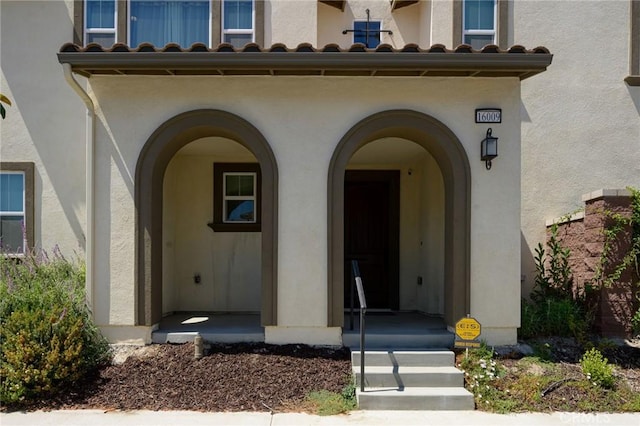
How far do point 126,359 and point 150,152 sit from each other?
8.82 ft

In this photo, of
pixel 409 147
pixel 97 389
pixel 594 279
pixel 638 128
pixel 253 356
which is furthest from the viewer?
pixel 638 128

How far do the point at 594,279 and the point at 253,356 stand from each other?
4.87 metres

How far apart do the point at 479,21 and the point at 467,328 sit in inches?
219

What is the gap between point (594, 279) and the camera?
21.7 feet

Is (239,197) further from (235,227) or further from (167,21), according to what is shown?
(167,21)

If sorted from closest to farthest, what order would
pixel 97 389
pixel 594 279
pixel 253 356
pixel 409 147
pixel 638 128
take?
pixel 97 389, pixel 253 356, pixel 594 279, pixel 409 147, pixel 638 128

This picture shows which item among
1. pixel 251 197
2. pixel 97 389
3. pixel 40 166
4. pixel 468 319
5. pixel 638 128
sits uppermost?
pixel 638 128

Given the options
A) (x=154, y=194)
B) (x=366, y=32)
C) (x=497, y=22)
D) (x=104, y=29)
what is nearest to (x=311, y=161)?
(x=154, y=194)

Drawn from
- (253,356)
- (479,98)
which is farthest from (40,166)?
(479,98)

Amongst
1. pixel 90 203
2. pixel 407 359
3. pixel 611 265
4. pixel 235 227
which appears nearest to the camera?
pixel 407 359

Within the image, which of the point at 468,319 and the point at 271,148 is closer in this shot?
the point at 468,319

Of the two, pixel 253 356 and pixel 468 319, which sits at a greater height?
pixel 468 319

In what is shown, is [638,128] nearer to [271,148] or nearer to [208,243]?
[271,148]

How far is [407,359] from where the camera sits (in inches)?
222
